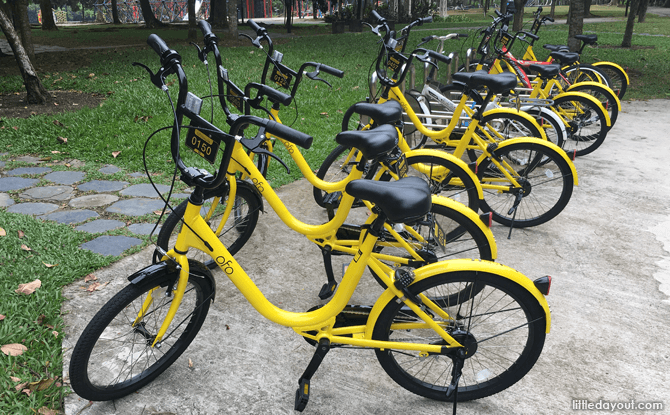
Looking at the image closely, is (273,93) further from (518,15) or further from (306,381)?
(518,15)

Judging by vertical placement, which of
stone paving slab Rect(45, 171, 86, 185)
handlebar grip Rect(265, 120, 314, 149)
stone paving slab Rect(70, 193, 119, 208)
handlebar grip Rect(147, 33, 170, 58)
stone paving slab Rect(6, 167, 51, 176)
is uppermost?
handlebar grip Rect(147, 33, 170, 58)

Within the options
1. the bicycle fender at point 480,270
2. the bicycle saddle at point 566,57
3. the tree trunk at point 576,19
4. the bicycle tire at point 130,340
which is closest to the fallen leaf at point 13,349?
the bicycle tire at point 130,340

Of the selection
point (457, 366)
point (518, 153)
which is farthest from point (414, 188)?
point (518, 153)

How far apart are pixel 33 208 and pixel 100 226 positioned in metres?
0.76

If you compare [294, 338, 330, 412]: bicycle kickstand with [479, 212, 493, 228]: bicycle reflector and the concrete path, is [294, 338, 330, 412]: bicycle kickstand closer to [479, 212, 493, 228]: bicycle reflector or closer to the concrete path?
the concrete path

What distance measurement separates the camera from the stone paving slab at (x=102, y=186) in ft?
15.1

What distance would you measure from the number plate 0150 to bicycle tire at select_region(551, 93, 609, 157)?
4708mm

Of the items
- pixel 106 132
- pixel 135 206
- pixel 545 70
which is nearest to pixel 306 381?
pixel 135 206

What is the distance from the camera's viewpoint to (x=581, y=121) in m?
5.82

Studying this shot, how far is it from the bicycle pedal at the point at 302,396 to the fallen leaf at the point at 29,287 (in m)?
1.88

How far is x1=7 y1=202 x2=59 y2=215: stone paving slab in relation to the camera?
4105 millimetres

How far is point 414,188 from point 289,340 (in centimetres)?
126

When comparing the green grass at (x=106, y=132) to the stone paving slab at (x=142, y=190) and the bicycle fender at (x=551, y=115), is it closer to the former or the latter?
the stone paving slab at (x=142, y=190)

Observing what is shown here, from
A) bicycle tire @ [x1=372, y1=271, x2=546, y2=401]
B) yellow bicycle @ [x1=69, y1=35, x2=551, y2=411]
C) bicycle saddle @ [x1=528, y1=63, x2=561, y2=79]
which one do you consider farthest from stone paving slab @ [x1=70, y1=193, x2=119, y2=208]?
bicycle saddle @ [x1=528, y1=63, x2=561, y2=79]
